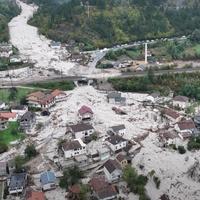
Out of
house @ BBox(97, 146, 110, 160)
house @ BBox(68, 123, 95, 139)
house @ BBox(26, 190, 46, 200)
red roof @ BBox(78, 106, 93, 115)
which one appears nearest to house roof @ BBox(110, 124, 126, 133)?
house @ BBox(68, 123, 95, 139)

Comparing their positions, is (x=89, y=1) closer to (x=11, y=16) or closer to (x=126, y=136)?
(x=11, y=16)

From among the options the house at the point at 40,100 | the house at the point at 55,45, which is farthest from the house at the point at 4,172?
the house at the point at 55,45

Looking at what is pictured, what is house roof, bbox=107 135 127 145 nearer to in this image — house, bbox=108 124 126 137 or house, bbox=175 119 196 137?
house, bbox=108 124 126 137

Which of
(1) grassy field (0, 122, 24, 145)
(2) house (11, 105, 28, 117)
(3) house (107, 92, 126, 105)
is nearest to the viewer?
(1) grassy field (0, 122, 24, 145)

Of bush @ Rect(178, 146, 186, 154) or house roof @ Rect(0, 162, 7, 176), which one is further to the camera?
bush @ Rect(178, 146, 186, 154)

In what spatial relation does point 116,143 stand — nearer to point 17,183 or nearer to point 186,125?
point 186,125

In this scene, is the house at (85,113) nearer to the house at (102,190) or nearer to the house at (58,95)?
the house at (58,95)
